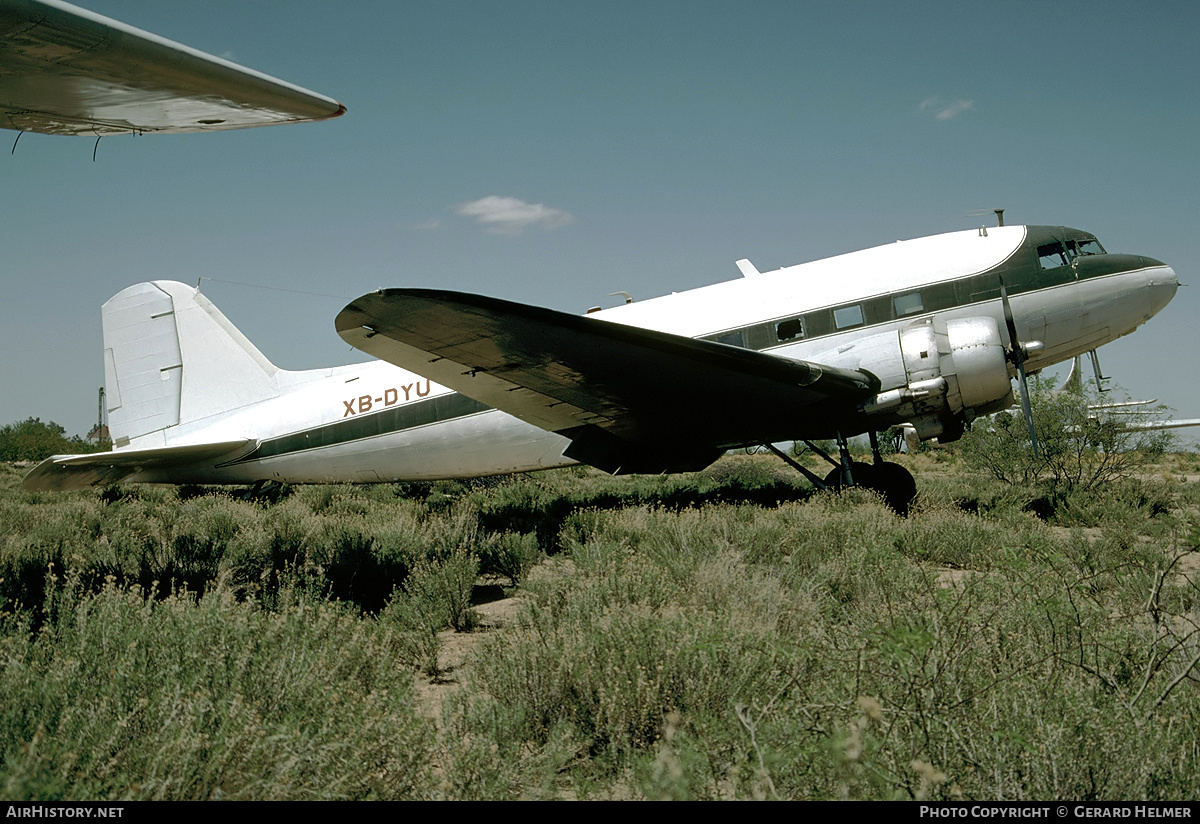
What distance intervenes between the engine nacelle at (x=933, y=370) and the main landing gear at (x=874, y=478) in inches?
39.3

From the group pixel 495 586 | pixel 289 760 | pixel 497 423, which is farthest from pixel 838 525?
pixel 289 760

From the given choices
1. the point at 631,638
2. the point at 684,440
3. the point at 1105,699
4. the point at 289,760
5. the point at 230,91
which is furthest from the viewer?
the point at 684,440

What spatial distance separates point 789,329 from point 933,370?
6.56 ft

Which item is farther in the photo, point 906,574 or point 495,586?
point 495,586

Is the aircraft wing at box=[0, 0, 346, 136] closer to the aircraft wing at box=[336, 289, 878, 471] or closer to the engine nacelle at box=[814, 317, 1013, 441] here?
the aircraft wing at box=[336, 289, 878, 471]

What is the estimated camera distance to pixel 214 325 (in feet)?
40.3

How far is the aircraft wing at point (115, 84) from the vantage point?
13.1 ft

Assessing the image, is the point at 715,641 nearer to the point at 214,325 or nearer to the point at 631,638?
the point at 631,638

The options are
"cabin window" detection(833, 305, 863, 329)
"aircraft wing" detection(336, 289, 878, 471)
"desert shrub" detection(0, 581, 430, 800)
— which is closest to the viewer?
"desert shrub" detection(0, 581, 430, 800)

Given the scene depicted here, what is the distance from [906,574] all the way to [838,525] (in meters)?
2.29

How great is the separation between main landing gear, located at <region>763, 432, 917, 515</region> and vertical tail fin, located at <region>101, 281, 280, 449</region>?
9.35 m

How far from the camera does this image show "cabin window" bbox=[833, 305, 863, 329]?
965 cm

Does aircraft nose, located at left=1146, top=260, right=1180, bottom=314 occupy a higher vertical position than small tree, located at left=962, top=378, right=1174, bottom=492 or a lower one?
higher

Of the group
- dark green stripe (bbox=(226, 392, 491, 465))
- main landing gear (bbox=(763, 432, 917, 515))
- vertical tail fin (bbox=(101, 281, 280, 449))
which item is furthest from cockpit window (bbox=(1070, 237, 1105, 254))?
vertical tail fin (bbox=(101, 281, 280, 449))
